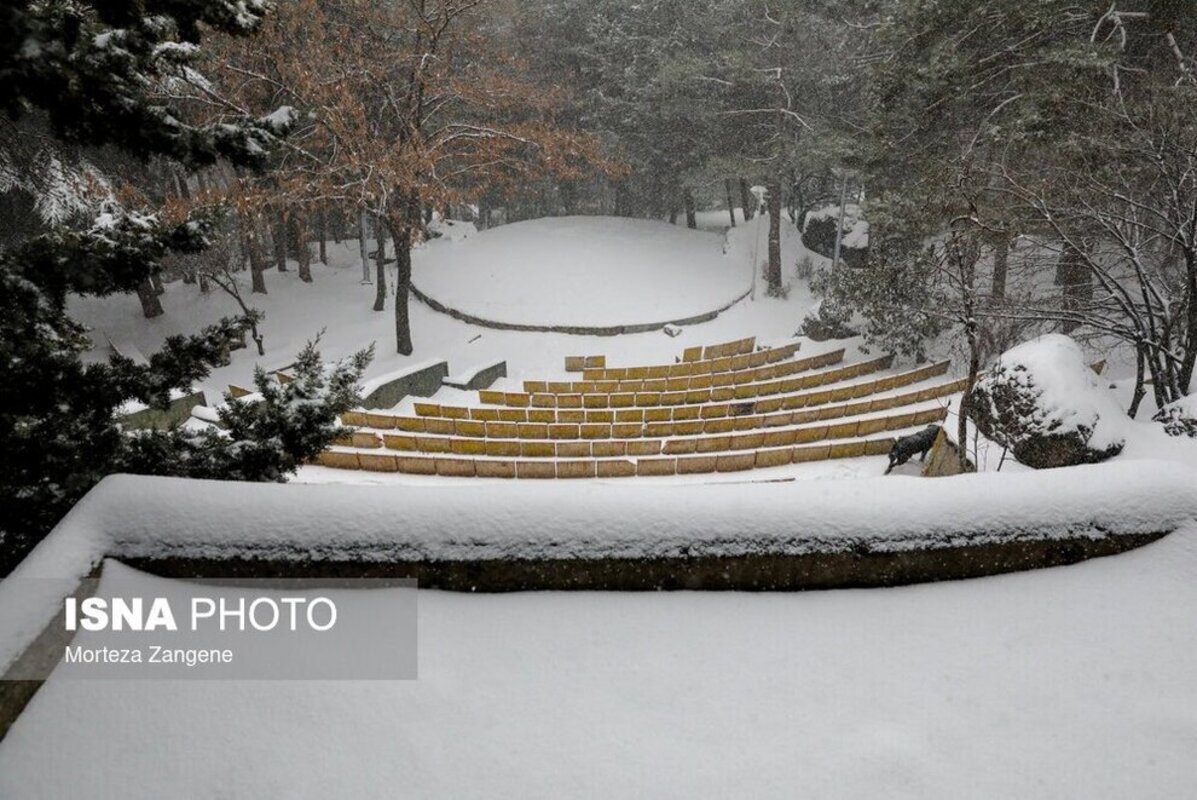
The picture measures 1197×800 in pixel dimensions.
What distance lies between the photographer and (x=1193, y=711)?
3.85m

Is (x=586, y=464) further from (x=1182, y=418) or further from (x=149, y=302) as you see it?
(x=149, y=302)

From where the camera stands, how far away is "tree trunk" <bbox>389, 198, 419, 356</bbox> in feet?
60.8

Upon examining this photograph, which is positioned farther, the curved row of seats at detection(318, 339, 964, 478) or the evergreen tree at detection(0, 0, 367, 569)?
the curved row of seats at detection(318, 339, 964, 478)

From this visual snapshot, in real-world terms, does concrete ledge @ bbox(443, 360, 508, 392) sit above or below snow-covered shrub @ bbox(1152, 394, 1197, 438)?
below

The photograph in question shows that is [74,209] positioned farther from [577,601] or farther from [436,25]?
[577,601]

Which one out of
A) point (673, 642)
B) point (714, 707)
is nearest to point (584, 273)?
point (673, 642)

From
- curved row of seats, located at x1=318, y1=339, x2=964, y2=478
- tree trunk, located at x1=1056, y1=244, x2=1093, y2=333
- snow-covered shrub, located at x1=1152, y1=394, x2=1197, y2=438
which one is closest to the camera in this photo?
snow-covered shrub, located at x1=1152, y1=394, x2=1197, y2=438

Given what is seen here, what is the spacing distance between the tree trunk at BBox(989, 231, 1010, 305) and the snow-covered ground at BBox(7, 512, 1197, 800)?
9.38 metres

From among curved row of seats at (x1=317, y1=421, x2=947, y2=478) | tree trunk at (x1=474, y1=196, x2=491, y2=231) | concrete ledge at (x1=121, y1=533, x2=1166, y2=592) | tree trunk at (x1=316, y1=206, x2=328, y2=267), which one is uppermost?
tree trunk at (x1=474, y1=196, x2=491, y2=231)

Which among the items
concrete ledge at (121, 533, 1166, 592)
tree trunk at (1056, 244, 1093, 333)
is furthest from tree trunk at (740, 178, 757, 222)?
concrete ledge at (121, 533, 1166, 592)

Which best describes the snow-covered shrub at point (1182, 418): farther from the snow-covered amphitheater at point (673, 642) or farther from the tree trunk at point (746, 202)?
the tree trunk at point (746, 202)

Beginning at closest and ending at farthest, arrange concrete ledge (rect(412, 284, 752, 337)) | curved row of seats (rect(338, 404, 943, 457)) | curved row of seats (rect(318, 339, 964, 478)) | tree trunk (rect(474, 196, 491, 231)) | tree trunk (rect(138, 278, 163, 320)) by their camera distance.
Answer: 1. curved row of seats (rect(318, 339, 964, 478))
2. curved row of seats (rect(338, 404, 943, 457))
3. tree trunk (rect(138, 278, 163, 320))
4. concrete ledge (rect(412, 284, 752, 337))
5. tree trunk (rect(474, 196, 491, 231))

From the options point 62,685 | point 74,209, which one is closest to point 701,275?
point 74,209

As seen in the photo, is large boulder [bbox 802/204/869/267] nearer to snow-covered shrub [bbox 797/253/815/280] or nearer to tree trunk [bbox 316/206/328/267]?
snow-covered shrub [bbox 797/253/815/280]
